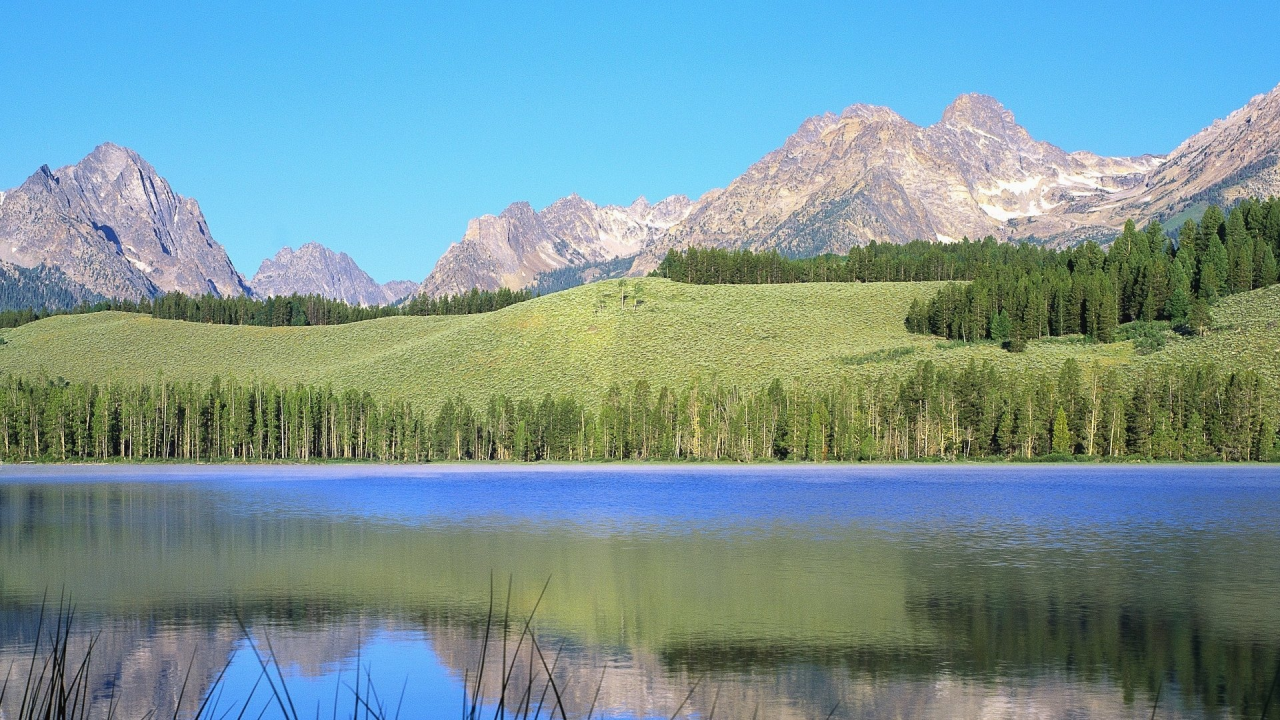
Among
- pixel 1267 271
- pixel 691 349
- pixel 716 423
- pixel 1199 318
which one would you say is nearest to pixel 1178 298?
pixel 1199 318

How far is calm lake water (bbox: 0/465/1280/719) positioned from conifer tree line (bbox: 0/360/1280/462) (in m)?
61.4

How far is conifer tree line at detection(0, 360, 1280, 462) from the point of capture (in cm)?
11238

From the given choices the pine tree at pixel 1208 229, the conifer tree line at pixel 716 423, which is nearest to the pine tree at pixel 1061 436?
the conifer tree line at pixel 716 423

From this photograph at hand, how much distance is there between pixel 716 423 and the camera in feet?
414

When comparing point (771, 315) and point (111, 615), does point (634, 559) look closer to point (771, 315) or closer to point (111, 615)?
point (111, 615)

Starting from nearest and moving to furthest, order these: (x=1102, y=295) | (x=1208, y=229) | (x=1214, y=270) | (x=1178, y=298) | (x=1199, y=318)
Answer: (x=1199, y=318) → (x=1178, y=298) → (x=1102, y=295) → (x=1214, y=270) → (x=1208, y=229)

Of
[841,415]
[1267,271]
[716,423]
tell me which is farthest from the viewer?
[1267,271]

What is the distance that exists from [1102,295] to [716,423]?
64832 millimetres

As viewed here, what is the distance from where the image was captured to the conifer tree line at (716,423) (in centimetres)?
11238

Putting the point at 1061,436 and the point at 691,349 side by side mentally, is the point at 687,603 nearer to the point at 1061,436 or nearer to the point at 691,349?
the point at 1061,436

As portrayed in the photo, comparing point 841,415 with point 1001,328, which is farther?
point 1001,328

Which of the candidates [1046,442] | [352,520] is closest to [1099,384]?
[1046,442]

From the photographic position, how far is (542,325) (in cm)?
18675

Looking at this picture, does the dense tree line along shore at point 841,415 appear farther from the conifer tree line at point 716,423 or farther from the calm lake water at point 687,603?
the calm lake water at point 687,603
